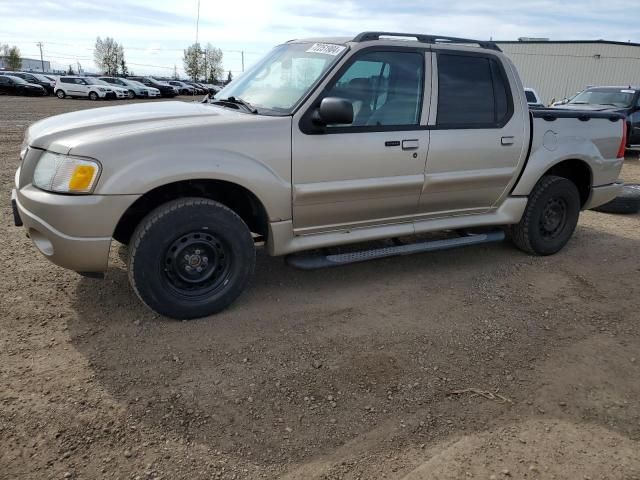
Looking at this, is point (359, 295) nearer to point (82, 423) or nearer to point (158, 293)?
point (158, 293)

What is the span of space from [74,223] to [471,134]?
3080 millimetres

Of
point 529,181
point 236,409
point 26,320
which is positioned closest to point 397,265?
point 529,181

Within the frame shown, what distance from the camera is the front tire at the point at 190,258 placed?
3.36 meters

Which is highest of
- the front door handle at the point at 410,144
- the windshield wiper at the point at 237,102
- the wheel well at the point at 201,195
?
the windshield wiper at the point at 237,102

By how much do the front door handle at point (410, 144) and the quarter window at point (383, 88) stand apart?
0.15 metres

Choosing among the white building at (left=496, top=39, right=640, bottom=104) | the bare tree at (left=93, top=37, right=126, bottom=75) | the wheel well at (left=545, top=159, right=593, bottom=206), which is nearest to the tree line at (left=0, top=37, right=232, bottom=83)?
the bare tree at (left=93, top=37, right=126, bottom=75)

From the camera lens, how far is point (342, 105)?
3475 mm

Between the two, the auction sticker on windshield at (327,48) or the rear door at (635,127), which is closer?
the auction sticker on windshield at (327,48)

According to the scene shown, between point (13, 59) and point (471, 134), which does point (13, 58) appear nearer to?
point (13, 59)

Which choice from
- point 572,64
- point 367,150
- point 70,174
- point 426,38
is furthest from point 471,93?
point 572,64

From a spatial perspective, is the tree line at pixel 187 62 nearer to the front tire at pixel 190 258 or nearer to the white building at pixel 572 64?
the white building at pixel 572 64

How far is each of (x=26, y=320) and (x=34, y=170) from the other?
39.1 inches

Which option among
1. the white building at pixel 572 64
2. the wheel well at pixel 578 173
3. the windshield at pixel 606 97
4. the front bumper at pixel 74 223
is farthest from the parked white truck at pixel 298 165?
the white building at pixel 572 64

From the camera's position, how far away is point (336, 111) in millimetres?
3479
